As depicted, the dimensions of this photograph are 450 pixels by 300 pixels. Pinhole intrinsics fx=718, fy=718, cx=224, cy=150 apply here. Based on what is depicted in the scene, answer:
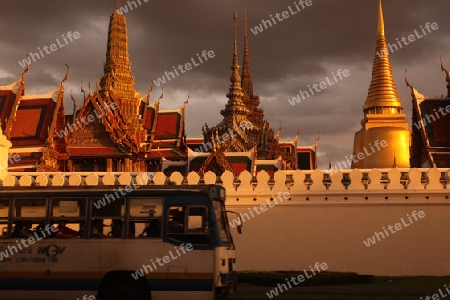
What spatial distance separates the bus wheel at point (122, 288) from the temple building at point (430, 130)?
903 inches

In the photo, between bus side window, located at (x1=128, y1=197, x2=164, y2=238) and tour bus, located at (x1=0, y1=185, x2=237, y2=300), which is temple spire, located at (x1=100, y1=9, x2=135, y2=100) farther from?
bus side window, located at (x1=128, y1=197, x2=164, y2=238)

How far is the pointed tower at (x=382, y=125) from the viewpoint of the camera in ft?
122

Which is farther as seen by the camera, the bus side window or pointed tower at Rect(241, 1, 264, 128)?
pointed tower at Rect(241, 1, 264, 128)

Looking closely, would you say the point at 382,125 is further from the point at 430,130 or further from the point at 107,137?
the point at 107,137

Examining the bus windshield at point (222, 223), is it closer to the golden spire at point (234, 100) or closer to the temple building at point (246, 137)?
the temple building at point (246, 137)

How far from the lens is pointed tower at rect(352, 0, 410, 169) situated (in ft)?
122

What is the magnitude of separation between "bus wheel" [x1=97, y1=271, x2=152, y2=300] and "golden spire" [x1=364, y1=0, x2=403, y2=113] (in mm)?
27871

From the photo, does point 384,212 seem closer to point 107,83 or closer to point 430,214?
point 430,214

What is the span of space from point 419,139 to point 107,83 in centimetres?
2884

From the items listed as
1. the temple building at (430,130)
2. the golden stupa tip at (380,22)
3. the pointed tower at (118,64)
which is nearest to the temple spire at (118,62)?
the pointed tower at (118,64)

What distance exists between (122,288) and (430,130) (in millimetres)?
25285

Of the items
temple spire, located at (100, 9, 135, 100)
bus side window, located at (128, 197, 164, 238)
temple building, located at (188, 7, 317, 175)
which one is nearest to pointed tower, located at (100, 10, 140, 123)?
temple spire, located at (100, 9, 135, 100)

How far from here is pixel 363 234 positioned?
21094mm

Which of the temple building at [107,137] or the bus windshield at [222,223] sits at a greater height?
the temple building at [107,137]
